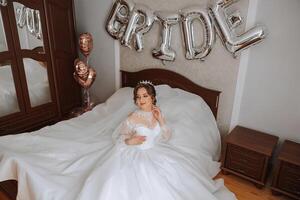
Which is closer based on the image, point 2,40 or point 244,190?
point 244,190

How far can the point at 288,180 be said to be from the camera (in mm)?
1944

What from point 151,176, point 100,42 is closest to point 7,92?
point 100,42

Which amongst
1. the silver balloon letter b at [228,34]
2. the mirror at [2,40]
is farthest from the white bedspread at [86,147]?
the mirror at [2,40]

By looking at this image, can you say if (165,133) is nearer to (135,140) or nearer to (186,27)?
(135,140)

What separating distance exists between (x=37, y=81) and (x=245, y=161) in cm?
230

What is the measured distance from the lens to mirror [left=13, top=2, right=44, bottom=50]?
99.2 inches

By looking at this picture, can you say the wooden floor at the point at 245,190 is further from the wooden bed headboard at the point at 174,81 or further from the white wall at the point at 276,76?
the wooden bed headboard at the point at 174,81

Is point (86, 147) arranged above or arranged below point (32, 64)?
below

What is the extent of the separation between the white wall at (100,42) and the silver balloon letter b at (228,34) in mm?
1288

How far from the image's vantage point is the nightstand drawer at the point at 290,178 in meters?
1.89

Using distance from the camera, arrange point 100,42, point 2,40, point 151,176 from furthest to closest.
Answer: point 100,42 → point 2,40 → point 151,176

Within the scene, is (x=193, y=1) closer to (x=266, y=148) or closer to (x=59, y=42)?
(x=266, y=148)

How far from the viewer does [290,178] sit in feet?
6.33

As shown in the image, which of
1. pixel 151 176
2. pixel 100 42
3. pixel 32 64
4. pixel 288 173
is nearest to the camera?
pixel 151 176
